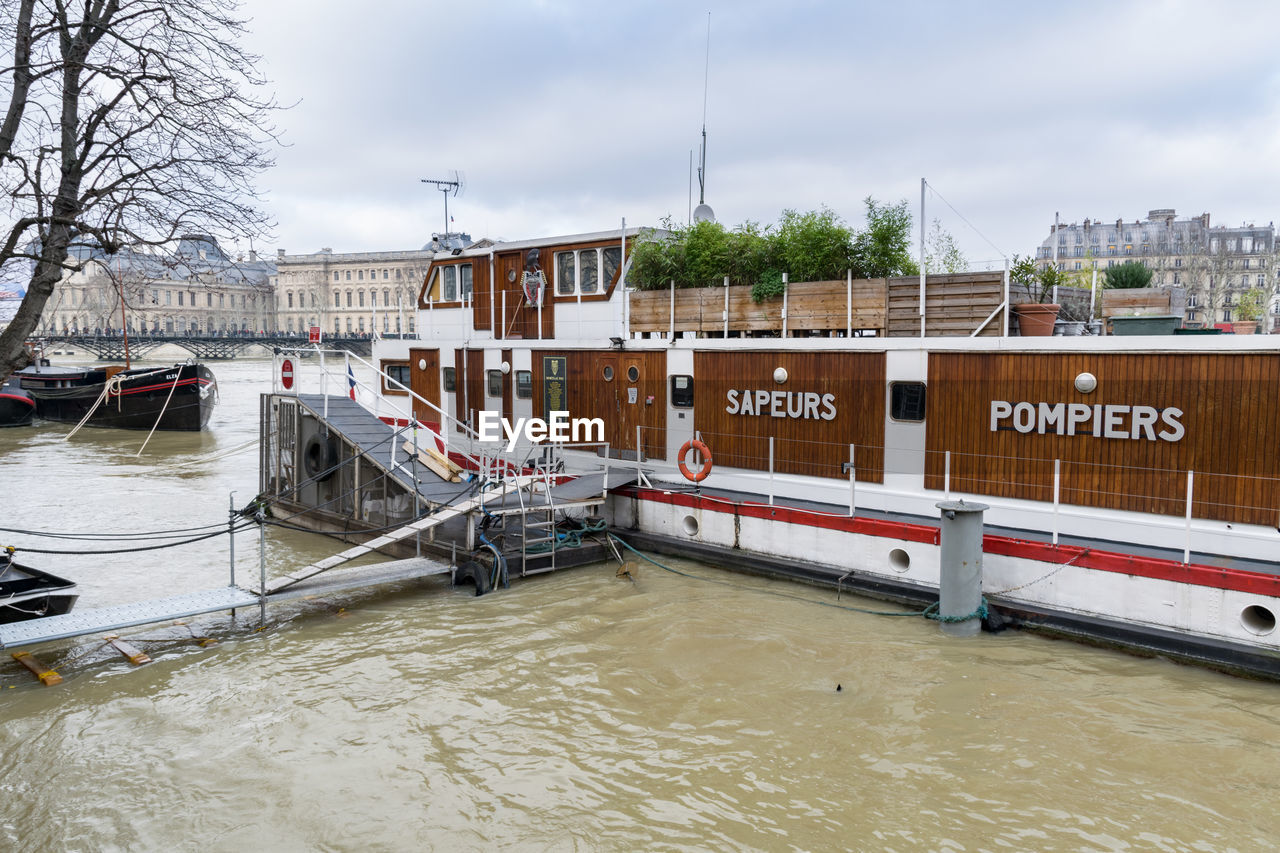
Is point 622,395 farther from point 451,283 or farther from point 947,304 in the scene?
point 451,283

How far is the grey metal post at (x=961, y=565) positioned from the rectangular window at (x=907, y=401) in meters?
2.29

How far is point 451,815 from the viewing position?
683 centimetres

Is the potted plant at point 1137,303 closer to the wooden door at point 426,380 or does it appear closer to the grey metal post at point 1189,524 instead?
the grey metal post at point 1189,524

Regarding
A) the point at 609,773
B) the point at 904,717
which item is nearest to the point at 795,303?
the point at 904,717

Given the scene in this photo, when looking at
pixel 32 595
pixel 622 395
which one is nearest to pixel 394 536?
Result: pixel 32 595

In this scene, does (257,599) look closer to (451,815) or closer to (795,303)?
(451,815)

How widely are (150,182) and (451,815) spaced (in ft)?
18.7

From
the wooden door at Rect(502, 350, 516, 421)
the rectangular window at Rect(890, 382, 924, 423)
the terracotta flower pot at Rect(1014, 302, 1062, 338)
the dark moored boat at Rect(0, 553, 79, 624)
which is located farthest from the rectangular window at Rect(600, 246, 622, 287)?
the dark moored boat at Rect(0, 553, 79, 624)

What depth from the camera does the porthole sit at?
8805 millimetres

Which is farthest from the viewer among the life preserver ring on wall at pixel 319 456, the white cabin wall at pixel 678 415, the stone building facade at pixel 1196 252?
A: the stone building facade at pixel 1196 252

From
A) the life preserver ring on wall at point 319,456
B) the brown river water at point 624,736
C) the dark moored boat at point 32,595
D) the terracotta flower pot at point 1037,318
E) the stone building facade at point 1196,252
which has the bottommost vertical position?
the brown river water at point 624,736

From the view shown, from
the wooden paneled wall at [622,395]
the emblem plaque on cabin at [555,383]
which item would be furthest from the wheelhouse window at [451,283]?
the wooden paneled wall at [622,395]

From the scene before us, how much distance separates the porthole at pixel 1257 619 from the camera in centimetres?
880

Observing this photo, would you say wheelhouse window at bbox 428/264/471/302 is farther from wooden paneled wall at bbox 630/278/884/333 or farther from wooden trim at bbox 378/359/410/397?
wooden paneled wall at bbox 630/278/884/333
